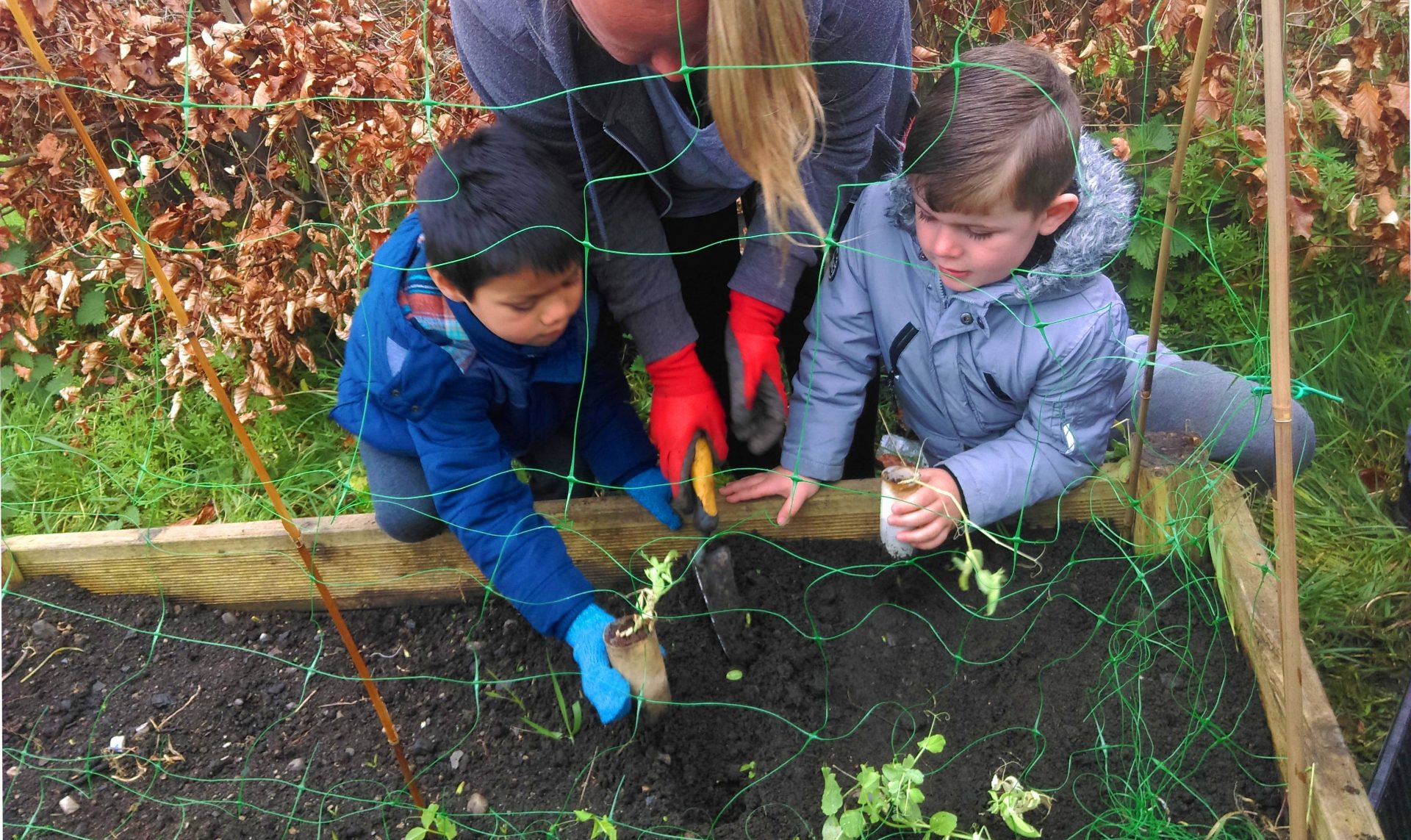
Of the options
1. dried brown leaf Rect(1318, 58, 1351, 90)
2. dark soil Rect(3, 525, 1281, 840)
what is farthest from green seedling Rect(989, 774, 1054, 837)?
dried brown leaf Rect(1318, 58, 1351, 90)

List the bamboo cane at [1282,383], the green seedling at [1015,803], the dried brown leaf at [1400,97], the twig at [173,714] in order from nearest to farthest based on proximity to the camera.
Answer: the bamboo cane at [1282,383] < the green seedling at [1015,803] < the twig at [173,714] < the dried brown leaf at [1400,97]

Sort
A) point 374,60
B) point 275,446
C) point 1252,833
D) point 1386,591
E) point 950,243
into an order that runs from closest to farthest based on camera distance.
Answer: point 1252,833 < point 950,243 < point 1386,591 < point 374,60 < point 275,446

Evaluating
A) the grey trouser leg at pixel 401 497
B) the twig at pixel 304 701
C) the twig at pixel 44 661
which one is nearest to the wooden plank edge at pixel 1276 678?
the grey trouser leg at pixel 401 497

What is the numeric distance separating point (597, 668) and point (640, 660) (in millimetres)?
218

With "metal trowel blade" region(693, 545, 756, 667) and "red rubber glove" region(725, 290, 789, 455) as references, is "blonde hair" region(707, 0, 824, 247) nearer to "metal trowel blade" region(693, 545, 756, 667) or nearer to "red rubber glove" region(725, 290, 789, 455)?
"red rubber glove" region(725, 290, 789, 455)

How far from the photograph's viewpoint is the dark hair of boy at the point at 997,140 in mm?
1590

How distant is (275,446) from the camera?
2.76 meters

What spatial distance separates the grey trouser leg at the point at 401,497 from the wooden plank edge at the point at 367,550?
0.03m

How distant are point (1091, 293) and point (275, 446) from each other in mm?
2283

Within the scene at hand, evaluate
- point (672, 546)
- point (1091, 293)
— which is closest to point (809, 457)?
point (672, 546)

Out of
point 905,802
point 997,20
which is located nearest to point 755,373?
point 905,802

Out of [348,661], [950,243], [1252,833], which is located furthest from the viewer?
[348,661]

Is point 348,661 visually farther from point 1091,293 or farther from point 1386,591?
point 1386,591

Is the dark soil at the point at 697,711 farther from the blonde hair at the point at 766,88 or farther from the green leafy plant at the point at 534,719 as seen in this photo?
the blonde hair at the point at 766,88
